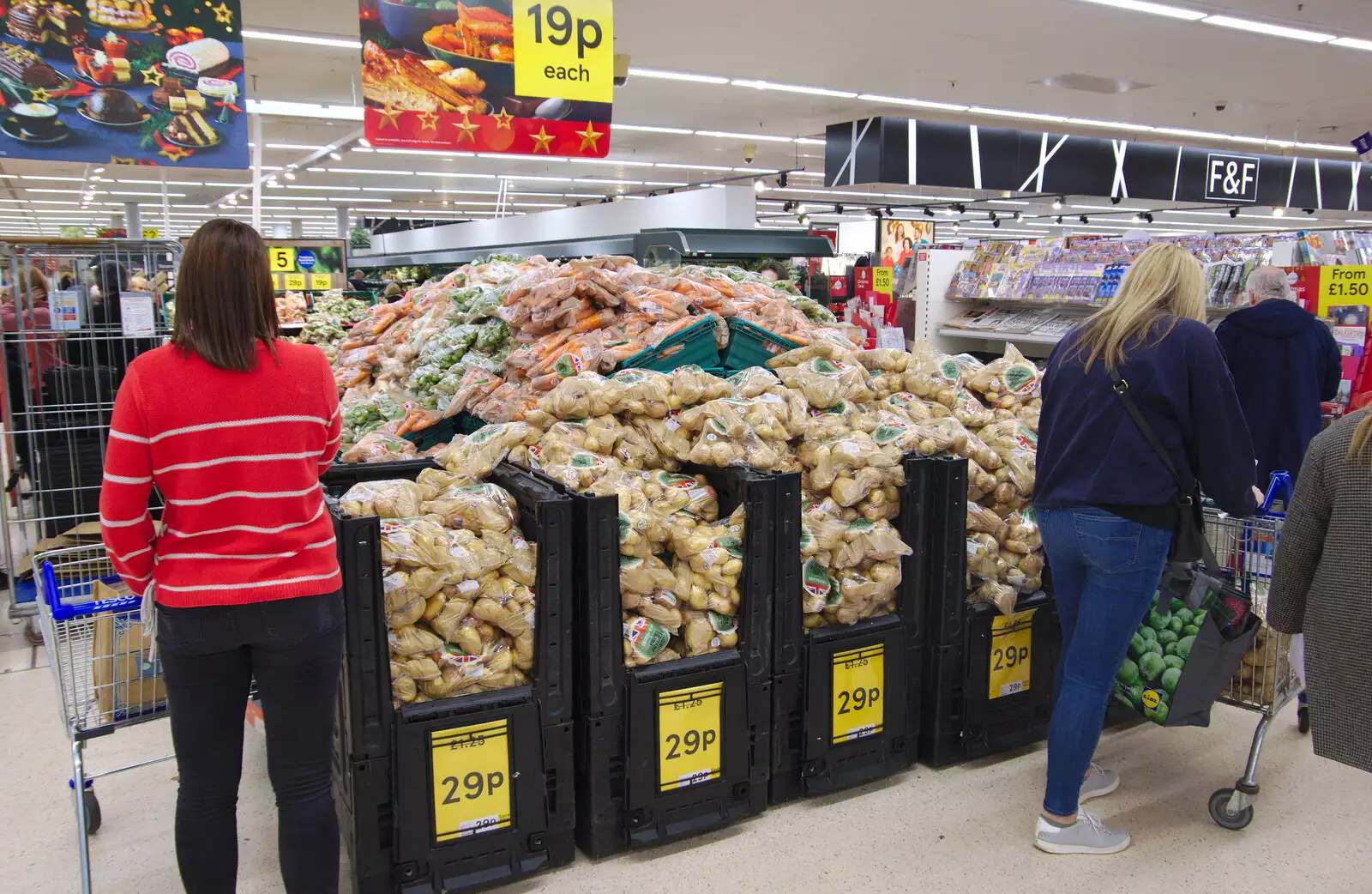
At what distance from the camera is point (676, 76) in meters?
11.4

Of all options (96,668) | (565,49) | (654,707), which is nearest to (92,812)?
(96,668)

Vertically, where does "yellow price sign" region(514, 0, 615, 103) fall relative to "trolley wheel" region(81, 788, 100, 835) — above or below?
above

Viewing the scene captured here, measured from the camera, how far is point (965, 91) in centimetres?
1227

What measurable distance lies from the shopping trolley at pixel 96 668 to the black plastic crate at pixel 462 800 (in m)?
0.58

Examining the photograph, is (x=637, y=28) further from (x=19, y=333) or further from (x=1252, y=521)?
(x=1252, y=521)

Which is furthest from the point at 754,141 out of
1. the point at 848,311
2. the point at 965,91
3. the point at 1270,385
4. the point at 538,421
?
the point at 538,421

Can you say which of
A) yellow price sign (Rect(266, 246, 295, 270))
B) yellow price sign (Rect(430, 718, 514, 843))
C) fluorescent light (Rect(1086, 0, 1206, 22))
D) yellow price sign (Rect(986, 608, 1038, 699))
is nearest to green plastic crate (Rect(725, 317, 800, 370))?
yellow price sign (Rect(986, 608, 1038, 699))

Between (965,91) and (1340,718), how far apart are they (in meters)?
11.7

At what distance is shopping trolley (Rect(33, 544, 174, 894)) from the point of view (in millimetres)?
2381

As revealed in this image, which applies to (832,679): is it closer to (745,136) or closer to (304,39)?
(304,39)

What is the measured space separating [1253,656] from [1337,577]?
3.66ft

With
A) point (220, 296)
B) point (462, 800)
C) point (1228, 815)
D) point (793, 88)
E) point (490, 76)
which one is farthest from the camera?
point (793, 88)

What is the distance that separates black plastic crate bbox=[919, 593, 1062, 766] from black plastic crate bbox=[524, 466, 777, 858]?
2.11ft

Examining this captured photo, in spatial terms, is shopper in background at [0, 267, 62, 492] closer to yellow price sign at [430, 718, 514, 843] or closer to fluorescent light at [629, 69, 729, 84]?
yellow price sign at [430, 718, 514, 843]
